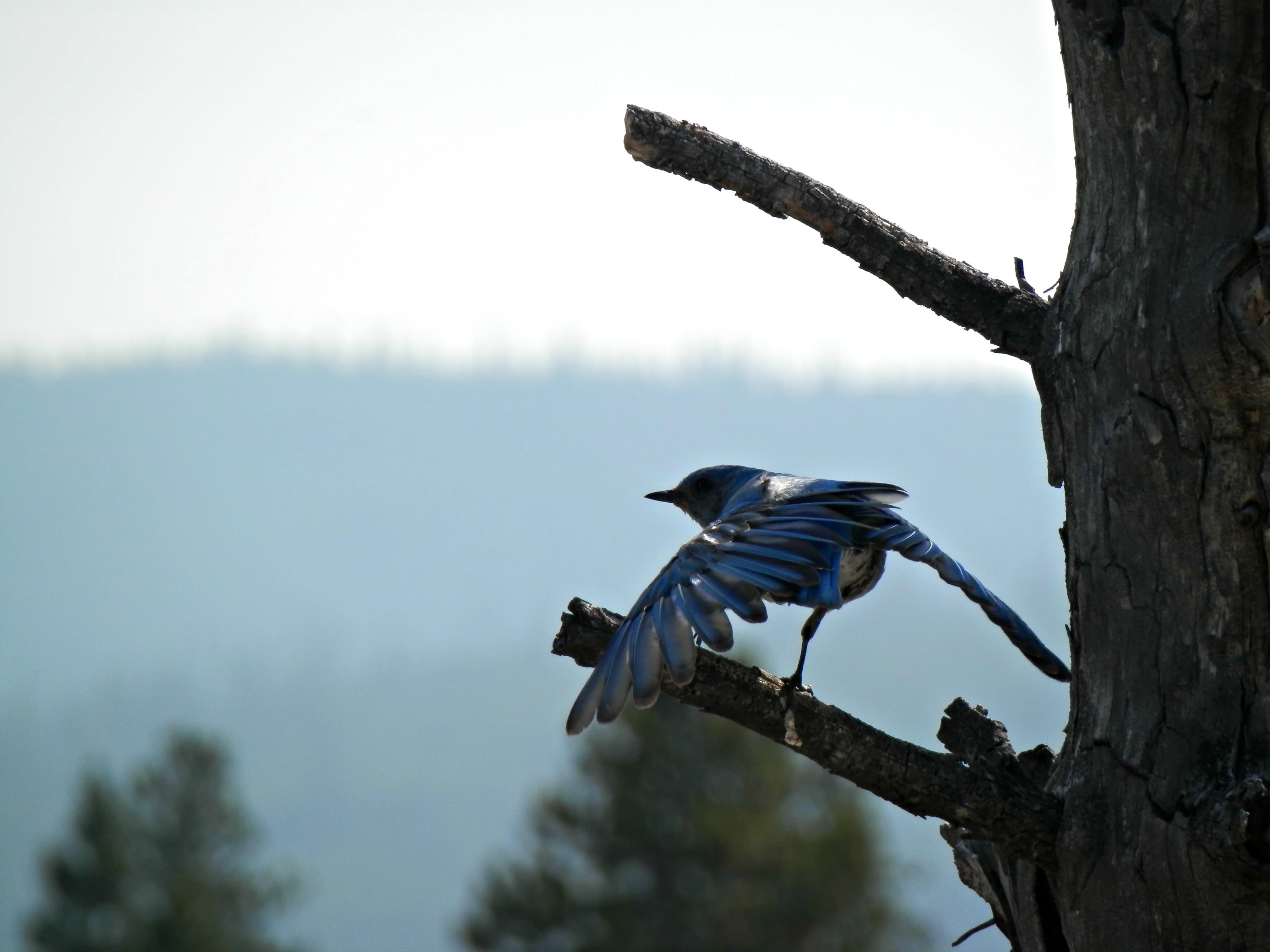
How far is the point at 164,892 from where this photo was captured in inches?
1206

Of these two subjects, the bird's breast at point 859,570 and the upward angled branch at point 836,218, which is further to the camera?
the bird's breast at point 859,570

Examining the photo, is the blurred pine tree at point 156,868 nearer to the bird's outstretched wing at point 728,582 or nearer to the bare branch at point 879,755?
the bird's outstretched wing at point 728,582

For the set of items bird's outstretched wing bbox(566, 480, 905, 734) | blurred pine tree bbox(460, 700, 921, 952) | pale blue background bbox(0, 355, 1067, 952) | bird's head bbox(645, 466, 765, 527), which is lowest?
bird's outstretched wing bbox(566, 480, 905, 734)

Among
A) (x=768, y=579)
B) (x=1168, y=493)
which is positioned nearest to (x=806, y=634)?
(x=768, y=579)

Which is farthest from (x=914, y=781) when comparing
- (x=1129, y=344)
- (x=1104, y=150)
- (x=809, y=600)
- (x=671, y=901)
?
(x=671, y=901)

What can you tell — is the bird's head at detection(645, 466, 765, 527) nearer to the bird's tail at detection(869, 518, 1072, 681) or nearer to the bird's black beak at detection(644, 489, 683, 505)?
the bird's black beak at detection(644, 489, 683, 505)

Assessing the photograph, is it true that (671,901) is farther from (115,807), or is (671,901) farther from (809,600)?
(809,600)

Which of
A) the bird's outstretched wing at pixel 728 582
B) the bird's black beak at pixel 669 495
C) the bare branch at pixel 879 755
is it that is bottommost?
the bare branch at pixel 879 755

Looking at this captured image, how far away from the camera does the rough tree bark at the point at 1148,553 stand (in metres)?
3.36

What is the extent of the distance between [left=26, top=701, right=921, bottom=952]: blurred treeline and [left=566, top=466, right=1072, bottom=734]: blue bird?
19.9 metres

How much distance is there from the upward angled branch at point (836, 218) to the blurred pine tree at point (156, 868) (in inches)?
1106

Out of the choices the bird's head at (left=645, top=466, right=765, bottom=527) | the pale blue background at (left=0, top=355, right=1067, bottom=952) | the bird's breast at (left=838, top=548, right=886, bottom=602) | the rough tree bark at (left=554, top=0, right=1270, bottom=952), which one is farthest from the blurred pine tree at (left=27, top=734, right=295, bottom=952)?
the pale blue background at (left=0, top=355, right=1067, bottom=952)

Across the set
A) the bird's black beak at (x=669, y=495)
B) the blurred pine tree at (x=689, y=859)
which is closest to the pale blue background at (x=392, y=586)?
the blurred pine tree at (x=689, y=859)

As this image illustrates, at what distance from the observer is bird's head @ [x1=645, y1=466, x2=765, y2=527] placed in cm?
631
